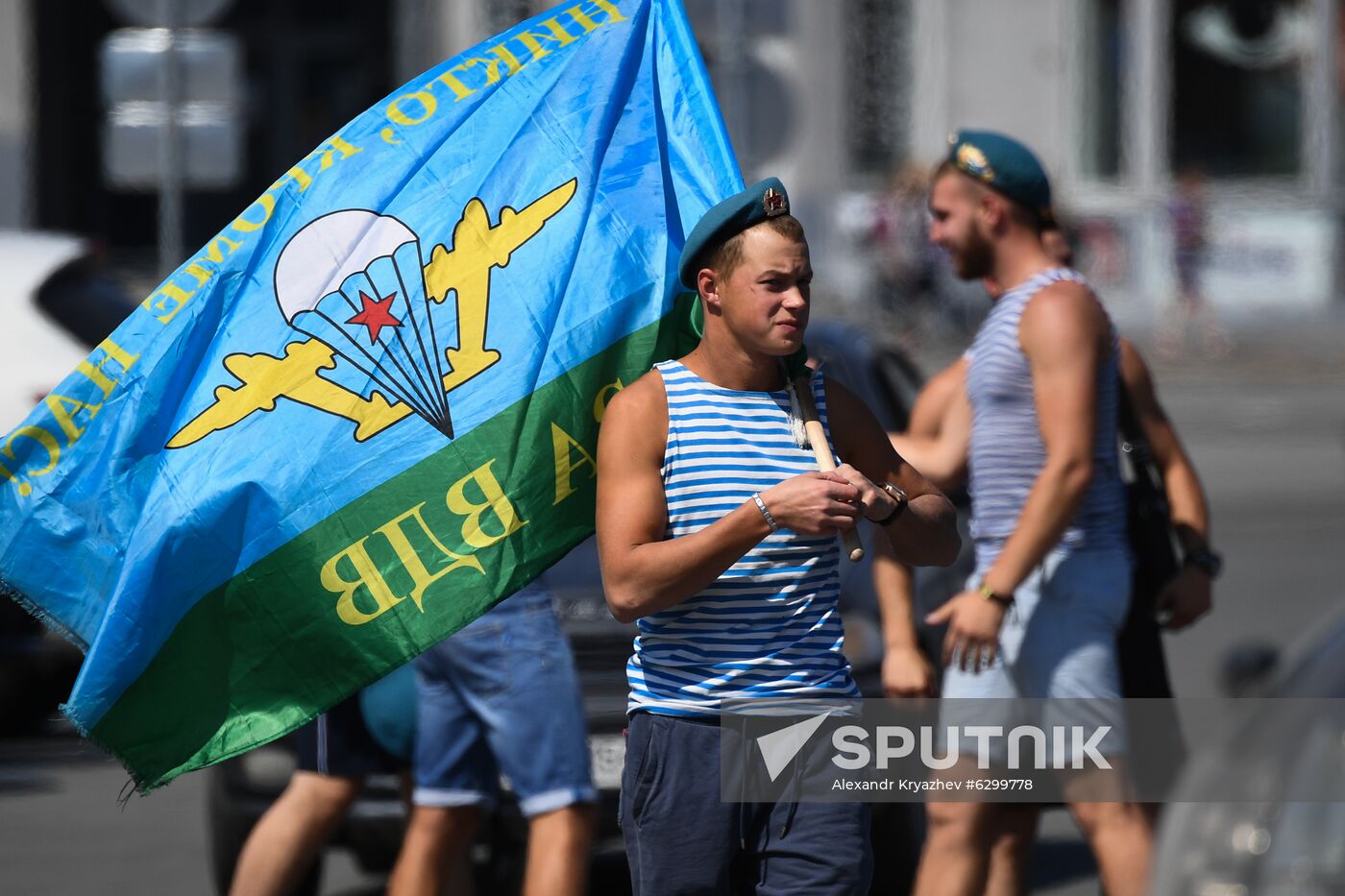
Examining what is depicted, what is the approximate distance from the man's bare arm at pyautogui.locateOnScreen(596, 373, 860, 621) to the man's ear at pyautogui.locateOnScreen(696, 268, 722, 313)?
16cm

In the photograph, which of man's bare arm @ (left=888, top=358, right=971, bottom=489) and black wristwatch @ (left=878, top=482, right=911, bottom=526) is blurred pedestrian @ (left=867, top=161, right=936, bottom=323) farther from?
black wristwatch @ (left=878, top=482, right=911, bottom=526)

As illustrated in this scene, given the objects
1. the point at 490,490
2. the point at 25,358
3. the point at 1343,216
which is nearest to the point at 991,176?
the point at 490,490

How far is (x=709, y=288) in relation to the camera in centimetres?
365

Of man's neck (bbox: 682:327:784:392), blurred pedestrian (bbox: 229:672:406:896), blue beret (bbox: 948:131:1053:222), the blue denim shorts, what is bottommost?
blurred pedestrian (bbox: 229:672:406:896)

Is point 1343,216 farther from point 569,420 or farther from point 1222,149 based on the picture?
point 569,420

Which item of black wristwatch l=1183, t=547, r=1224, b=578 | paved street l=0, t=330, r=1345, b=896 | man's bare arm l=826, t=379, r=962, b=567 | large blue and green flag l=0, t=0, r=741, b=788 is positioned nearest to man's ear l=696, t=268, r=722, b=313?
man's bare arm l=826, t=379, r=962, b=567

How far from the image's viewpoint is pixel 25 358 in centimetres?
824

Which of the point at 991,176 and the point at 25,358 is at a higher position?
the point at 991,176

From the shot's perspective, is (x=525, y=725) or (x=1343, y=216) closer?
(x=525, y=725)

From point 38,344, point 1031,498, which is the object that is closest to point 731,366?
point 1031,498

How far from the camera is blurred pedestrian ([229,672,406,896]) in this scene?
518cm

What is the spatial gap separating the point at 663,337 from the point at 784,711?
0.81 m

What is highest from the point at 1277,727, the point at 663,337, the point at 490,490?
the point at 663,337

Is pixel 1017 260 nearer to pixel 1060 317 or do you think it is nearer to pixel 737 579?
pixel 1060 317
